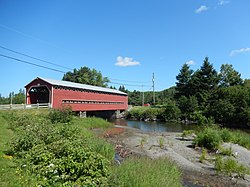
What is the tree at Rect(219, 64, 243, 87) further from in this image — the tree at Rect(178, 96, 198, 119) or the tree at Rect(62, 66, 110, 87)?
the tree at Rect(62, 66, 110, 87)

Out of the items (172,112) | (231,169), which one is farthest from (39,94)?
(231,169)

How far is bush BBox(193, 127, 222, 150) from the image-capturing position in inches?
512

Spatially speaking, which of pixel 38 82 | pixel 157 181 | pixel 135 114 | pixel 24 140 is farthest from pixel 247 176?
pixel 135 114

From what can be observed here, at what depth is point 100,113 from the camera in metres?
46.9

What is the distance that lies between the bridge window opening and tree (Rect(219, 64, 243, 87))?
3618 cm

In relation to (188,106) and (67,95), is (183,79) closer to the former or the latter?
(188,106)

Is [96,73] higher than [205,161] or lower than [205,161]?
higher

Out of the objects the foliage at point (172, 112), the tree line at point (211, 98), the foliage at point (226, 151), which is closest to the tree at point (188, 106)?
the tree line at point (211, 98)

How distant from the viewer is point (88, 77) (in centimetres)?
6950

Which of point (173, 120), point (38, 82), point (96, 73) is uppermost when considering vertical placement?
point (96, 73)

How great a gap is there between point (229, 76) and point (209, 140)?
135ft

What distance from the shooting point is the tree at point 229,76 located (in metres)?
47.6

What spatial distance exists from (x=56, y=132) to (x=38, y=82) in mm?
21498

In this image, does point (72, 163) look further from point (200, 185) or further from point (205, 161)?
point (205, 161)
